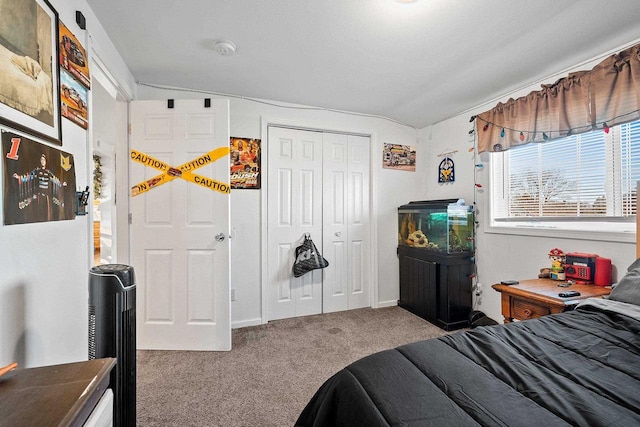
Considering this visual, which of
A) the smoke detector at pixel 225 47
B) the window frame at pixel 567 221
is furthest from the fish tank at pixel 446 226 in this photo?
the smoke detector at pixel 225 47

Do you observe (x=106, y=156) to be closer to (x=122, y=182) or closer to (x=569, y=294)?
(x=122, y=182)

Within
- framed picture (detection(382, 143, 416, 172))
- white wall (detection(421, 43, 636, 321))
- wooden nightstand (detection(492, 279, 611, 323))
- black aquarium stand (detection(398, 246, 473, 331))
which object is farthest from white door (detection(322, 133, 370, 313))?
wooden nightstand (detection(492, 279, 611, 323))

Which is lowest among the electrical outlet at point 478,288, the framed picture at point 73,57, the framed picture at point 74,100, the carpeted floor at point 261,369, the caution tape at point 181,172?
the carpeted floor at point 261,369

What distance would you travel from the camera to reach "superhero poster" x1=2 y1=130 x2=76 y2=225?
949mm

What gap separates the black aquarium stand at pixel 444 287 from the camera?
9.14 ft

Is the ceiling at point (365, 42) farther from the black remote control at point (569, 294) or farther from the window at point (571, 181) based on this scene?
the black remote control at point (569, 294)

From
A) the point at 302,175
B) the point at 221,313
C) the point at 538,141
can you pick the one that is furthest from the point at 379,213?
the point at 221,313

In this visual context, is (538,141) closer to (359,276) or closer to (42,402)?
(359,276)

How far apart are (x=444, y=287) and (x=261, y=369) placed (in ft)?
6.20

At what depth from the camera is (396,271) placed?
3.54 metres

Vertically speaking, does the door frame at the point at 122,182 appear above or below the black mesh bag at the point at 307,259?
above

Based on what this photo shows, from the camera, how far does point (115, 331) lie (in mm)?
1194

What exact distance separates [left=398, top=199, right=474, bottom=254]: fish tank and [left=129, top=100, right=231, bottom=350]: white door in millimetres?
2094

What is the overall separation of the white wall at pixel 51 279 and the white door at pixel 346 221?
7.23ft
